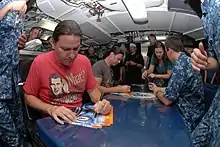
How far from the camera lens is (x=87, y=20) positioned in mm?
1087

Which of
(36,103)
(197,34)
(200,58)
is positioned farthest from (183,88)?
(36,103)

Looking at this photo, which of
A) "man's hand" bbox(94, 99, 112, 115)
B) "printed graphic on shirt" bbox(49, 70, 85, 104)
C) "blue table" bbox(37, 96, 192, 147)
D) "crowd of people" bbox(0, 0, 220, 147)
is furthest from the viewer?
"printed graphic on shirt" bbox(49, 70, 85, 104)

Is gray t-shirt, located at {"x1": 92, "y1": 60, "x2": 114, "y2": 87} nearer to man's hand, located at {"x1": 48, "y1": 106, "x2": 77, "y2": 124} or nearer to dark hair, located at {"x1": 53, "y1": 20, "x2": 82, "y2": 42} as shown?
dark hair, located at {"x1": 53, "y1": 20, "x2": 82, "y2": 42}

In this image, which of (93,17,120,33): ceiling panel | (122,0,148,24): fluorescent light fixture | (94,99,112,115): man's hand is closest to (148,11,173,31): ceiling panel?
(122,0,148,24): fluorescent light fixture

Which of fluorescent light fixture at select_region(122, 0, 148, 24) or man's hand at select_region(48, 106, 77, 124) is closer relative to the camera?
man's hand at select_region(48, 106, 77, 124)

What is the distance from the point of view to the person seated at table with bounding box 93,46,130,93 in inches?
42.9

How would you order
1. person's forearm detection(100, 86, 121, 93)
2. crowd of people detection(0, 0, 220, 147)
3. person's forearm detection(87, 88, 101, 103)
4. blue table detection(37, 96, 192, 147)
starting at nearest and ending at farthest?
blue table detection(37, 96, 192, 147) < crowd of people detection(0, 0, 220, 147) < person's forearm detection(87, 88, 101, 103) < person's forearm detection(100, 86, 121, 93)

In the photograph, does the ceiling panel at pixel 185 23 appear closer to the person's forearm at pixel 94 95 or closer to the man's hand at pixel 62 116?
the person's forearm at pixel 94 95

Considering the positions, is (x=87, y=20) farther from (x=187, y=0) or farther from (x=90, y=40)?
(x=187, y=0)

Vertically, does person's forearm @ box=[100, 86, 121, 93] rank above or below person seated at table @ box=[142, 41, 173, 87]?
below

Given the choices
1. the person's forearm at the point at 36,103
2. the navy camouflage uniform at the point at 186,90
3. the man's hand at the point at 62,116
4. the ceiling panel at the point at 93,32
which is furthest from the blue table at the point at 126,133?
the ceiling panel at the point at 93,32

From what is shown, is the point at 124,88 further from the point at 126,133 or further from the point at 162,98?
the point at 126,133

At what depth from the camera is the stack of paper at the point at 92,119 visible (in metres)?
0.75

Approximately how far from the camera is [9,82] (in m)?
0.82
